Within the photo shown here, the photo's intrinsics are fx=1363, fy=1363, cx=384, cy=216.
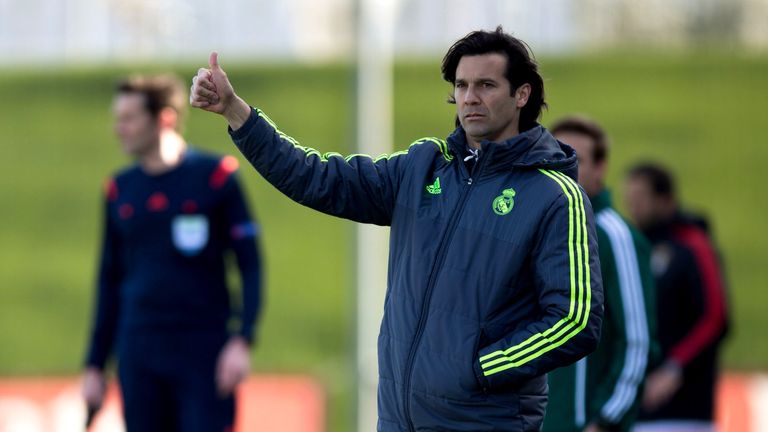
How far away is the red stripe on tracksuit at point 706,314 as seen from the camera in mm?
7629

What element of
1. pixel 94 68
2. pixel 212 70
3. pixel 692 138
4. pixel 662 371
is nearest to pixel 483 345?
pixel 212 70

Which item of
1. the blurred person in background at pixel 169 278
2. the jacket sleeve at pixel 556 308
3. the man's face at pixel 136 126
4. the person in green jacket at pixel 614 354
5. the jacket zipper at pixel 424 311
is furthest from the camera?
the man's face at pixel 136 126

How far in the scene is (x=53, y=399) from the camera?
11523 millimetres

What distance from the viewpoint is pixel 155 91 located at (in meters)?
6.48

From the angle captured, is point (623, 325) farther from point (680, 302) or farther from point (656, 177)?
point (680, 302)

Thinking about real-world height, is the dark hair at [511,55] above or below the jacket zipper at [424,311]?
above

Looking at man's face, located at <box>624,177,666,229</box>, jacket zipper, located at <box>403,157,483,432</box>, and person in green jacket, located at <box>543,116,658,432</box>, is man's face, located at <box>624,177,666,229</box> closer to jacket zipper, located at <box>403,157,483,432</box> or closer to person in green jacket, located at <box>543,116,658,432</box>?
person in green jacket, located at <box>543,116,658,432</box>

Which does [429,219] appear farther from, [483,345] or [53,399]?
[53,399]

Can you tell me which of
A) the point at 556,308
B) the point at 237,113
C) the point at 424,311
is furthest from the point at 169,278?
the point at 556,308

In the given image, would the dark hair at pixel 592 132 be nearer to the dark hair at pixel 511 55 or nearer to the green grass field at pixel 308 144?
the dark hair at pixel 511 55

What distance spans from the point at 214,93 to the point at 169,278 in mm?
2570

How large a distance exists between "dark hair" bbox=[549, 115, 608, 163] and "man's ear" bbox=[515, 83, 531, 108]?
4.60 feet

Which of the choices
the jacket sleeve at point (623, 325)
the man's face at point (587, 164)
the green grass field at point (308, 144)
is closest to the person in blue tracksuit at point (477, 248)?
the jacket sleeve at point (623, 325)

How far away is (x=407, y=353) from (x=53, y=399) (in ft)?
27.1
